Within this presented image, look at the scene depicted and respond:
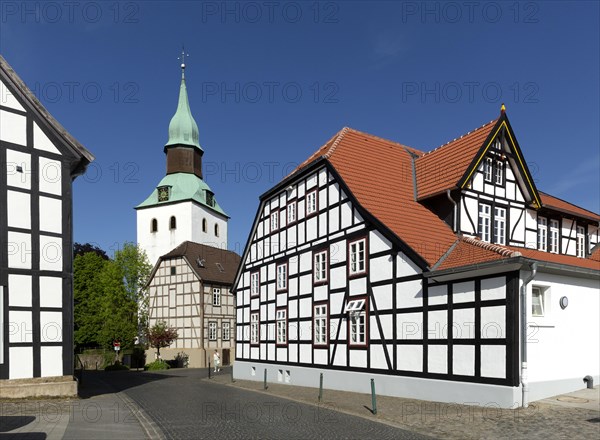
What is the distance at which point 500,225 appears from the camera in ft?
65.9

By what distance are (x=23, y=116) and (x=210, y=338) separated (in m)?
31.8

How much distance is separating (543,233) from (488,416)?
11.2 meters

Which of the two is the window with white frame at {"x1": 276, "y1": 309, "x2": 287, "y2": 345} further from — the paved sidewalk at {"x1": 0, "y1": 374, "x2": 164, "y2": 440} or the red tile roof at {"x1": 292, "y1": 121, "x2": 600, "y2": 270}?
the paved sidewalk at {"x1": 0, "y1": 374, "x2": 164, "y2": 440}

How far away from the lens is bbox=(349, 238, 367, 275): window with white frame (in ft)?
64.6

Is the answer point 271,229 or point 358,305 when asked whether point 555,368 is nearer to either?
point 358,305

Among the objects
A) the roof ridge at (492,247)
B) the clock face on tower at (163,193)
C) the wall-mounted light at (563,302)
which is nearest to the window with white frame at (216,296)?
the clock face on tower at (163,193)

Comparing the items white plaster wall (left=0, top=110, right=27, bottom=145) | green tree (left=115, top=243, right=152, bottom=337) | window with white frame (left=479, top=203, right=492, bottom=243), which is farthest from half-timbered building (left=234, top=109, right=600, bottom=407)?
green tree (left=115, top=243, right=152, bottom=337)

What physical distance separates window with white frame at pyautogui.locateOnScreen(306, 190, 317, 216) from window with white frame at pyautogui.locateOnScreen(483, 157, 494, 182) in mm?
7025

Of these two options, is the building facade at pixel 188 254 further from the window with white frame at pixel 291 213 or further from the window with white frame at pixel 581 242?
the window with white frame at pixel 581 242

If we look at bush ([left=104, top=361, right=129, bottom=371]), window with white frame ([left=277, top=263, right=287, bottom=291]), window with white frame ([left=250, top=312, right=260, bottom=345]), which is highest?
window with white frame ([left=277, top=263, right=287, bottom=291])

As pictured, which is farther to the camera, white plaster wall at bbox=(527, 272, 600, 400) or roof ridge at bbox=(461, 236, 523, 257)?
white plaster wall at bbox=(527, 272, 600, 400)

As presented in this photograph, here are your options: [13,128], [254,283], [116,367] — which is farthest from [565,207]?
[116,367]

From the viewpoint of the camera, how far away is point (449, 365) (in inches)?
619

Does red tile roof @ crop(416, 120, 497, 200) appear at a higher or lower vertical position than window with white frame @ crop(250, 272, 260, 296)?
higher
